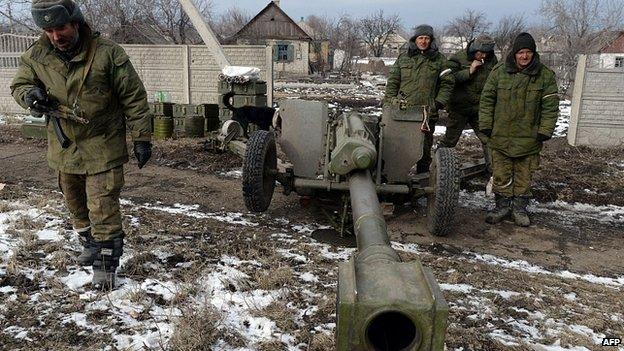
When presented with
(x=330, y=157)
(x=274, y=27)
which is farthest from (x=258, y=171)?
(x=274, y=27)

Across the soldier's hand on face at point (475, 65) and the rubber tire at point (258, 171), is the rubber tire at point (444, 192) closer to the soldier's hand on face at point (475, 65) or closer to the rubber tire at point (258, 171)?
the rubber tire at point (258, 171)

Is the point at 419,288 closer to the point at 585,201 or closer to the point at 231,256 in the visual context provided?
the point at 231,256

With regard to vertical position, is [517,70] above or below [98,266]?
above

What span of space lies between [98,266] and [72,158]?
697 millimetres

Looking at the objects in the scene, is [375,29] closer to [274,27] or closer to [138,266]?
[274,27]

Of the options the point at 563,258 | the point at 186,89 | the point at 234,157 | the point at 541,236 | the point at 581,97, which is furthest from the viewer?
the point at 186,89

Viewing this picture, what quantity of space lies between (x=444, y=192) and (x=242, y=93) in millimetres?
5627

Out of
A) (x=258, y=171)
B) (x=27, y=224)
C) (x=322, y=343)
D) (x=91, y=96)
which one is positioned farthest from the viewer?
(x=258, y=171)

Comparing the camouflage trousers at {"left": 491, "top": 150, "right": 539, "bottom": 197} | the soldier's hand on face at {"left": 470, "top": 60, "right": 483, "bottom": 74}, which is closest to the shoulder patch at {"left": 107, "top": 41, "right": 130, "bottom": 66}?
the camouflage trousers at {"left": 491, "top": 150, "right": 539, "bottom": 197}

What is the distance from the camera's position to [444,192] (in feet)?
14.8

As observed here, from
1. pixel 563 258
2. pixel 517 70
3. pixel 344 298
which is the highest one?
pixel 517 70

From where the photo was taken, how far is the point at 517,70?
16.5 feet

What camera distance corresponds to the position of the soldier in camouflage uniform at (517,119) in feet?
16.3

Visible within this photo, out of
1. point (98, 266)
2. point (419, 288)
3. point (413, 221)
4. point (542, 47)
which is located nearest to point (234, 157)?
point (413, 221)
